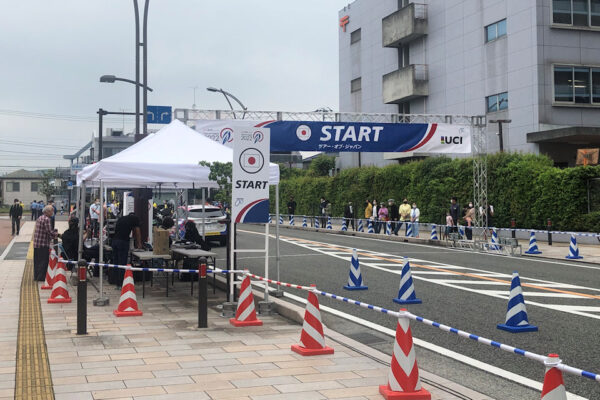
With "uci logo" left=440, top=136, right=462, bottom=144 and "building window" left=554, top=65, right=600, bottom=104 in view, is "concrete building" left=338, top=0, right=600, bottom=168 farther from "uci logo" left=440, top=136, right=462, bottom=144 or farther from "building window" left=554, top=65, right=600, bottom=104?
"uci logo" left=440, top=136, right=462, bottom=144

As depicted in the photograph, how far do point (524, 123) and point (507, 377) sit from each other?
29.6 meters

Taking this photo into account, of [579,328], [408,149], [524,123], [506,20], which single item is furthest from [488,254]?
[506,20]

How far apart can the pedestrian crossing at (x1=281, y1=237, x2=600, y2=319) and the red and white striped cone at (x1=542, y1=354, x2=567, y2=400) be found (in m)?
6.72

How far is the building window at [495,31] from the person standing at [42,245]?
95.0 feet

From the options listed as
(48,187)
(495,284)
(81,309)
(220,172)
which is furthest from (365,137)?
(48,187)

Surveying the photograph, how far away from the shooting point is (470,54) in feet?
127

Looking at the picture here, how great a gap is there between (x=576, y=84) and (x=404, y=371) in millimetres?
32162

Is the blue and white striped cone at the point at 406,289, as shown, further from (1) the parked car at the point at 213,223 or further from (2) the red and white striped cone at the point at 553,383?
(1) the parked car at the point at 213,223

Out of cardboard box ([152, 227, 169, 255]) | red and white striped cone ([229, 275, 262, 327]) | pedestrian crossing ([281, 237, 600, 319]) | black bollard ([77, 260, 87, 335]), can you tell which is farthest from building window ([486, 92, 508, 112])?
black bollard ([77, 260, 87, 335])

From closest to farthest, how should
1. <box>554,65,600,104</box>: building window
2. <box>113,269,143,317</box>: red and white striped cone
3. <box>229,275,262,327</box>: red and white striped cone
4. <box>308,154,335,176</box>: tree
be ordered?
<box>229,275,262,327</box>: red and white striped cone, <box>113,269,143,317</box>: red and white striped cone, <box>554,65,600,104</box>: building window, <box>308,154,335,176</box>: tree

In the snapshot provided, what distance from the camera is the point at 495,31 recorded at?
36625 millimetres

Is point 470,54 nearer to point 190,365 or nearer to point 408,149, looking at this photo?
point 408,149

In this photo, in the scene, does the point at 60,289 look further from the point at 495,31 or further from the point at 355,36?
the point at 355,36

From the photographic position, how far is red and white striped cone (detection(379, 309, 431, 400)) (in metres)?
5.76
